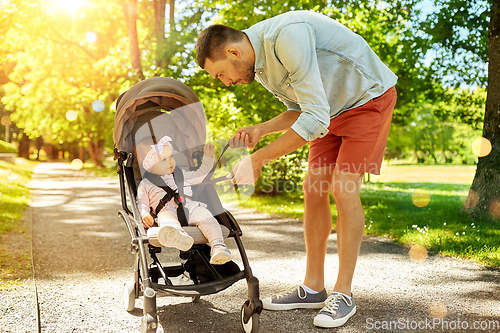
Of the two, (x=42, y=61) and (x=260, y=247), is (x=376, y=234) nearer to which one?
(x=260, y=247)

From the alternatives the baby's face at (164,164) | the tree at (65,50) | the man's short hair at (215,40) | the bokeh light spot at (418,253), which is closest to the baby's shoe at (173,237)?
the baby's face at (164,164)

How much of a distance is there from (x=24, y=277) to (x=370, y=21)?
9397 mm

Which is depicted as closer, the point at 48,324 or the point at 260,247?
the point at 48,324

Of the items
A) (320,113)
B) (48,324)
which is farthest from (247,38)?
(48,324)

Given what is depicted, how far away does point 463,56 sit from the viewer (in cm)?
1057

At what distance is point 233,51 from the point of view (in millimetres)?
2375

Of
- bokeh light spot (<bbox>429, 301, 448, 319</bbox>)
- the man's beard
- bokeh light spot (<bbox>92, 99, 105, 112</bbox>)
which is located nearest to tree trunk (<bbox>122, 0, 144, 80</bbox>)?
the man's beard

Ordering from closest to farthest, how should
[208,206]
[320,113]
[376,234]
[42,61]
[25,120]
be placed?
[320,113], [208,206], [376,234], [42,61], [25,120]

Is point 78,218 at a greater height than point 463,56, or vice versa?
point 463,56

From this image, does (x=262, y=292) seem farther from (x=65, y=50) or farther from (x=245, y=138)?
(x=65, y=50)

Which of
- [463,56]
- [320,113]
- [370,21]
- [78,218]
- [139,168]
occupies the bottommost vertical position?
[78,218]

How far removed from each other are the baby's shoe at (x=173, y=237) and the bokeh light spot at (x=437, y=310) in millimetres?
1740

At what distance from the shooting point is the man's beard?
243 cm

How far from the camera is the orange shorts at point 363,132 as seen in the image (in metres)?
2.68
